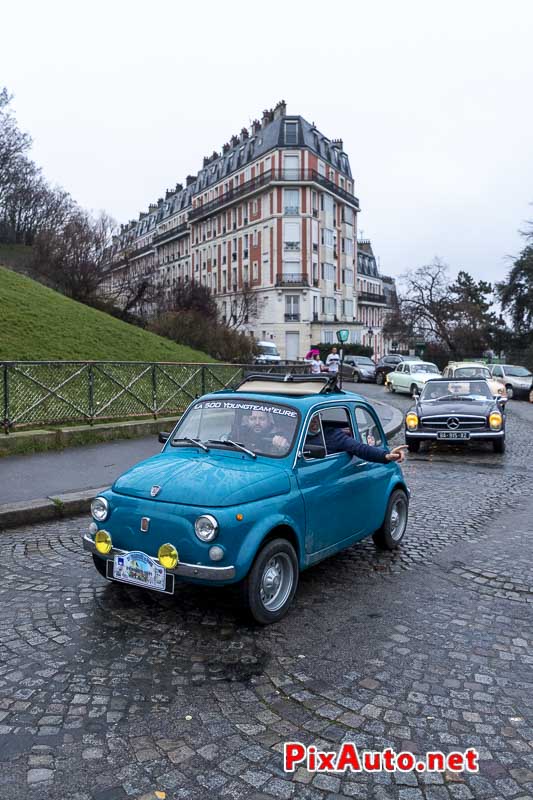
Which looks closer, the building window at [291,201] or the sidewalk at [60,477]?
the sidewalk at [60,477]

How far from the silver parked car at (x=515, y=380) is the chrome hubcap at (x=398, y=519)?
2603 cm

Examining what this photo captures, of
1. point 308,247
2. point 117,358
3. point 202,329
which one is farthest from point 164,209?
point 117,358

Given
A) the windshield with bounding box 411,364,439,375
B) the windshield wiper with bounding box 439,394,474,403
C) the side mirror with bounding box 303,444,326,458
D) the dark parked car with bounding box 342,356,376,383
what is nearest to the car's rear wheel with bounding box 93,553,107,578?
the side mirror with bounding box 303,444,326,458

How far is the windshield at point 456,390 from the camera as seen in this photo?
1445cm

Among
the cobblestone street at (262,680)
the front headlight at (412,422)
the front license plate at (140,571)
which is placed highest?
the front headlight at (412,422)

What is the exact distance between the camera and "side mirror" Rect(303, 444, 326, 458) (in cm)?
534

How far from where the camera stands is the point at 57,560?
6160 mm

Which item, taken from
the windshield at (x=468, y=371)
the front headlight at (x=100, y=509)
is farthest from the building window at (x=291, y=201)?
the front headlight at (x=100, y=509)

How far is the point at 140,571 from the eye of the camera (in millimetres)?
4555

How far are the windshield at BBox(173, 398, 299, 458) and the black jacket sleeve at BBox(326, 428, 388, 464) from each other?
50 centimetres

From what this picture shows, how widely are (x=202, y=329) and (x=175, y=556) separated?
27.3 meters

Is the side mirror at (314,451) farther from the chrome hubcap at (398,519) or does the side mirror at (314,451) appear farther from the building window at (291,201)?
the building window at (291,201)

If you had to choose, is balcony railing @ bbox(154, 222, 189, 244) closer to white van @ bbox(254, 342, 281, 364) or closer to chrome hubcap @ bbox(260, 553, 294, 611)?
white van @ bbox(254, 342, 281, 364)

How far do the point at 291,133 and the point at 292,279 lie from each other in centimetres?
1565
